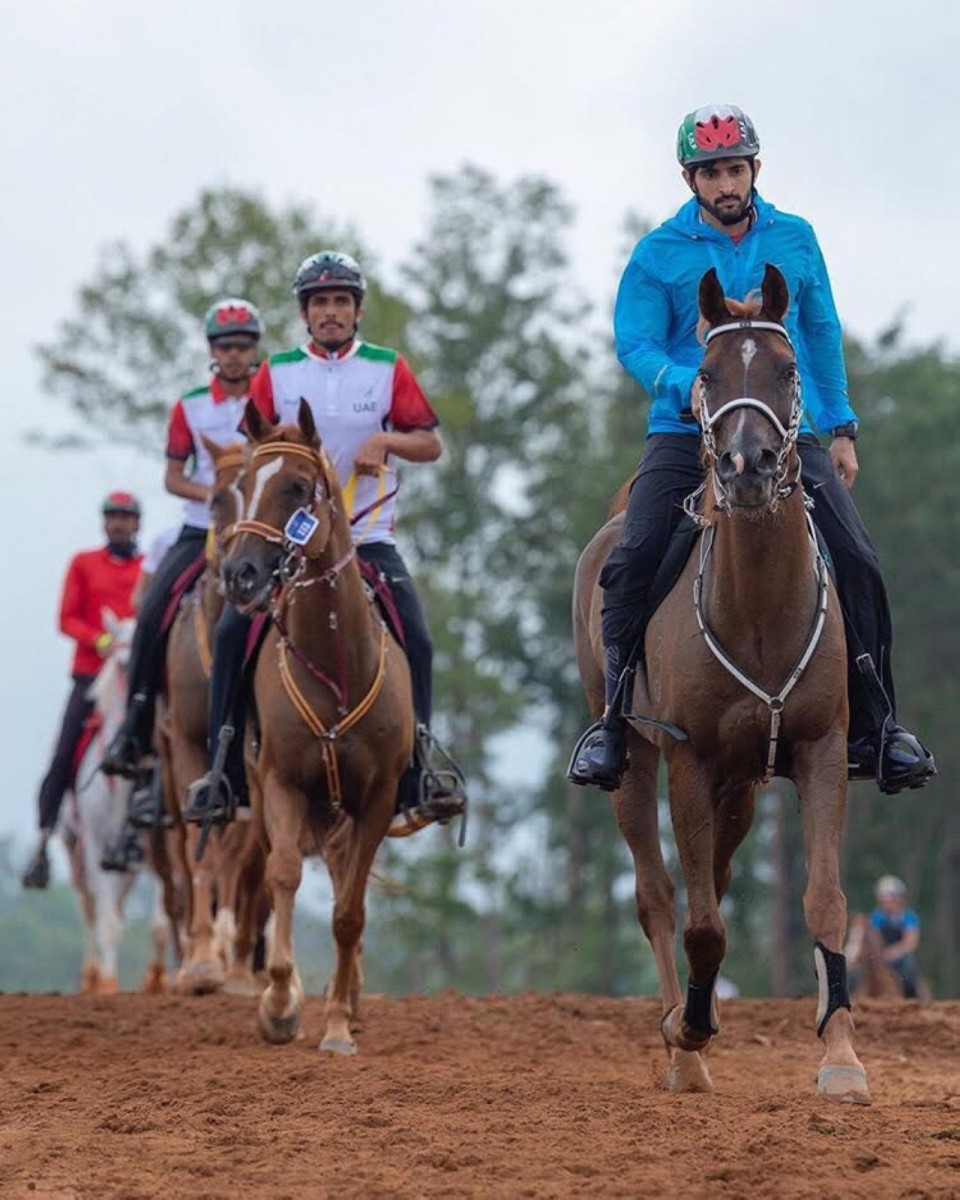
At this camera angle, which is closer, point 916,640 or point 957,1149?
point 957,1149

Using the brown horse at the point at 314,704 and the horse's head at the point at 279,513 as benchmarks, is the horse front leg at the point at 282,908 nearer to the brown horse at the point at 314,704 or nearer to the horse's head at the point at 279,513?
the brown horse at the point at 314,704

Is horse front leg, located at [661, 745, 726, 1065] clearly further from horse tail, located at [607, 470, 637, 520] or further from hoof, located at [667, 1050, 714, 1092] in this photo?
horse tail, located at [607, 470, 637, 520]

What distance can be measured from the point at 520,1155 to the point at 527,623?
5261cm

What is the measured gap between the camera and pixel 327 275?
13414 millimetres

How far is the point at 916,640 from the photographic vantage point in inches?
2174

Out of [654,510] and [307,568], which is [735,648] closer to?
[654,510]

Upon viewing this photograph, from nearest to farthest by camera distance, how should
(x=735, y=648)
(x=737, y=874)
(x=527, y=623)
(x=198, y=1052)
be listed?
1. (x=735, y=648)
2. (x=198, y=1052)
3. (x=737, y=874)
4. (x=527, y=623)

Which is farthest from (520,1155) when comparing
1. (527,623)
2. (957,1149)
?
(527,623)

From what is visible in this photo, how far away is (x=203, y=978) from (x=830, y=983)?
691 centimetres

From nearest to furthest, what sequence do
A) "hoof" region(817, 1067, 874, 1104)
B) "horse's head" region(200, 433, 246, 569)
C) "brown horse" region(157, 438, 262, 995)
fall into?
"hoof" region(817, 1067, 874, 1104) < "horse's head" region(200, 433, 246, 569) < "brown horse" region(157, 438, 262, 995)


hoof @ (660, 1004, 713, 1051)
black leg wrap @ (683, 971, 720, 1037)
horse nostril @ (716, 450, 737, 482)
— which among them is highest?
horse nostril @ (716, 450, 737, 482)

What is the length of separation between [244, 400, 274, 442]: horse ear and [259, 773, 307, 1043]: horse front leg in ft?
5.86

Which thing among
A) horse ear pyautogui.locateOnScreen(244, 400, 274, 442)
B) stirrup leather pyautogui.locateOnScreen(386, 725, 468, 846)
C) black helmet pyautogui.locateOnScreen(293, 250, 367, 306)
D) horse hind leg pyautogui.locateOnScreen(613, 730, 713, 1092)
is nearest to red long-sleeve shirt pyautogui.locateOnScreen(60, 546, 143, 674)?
black helmet pyautogui.locateOnScreen(293, 250, 367, 306)

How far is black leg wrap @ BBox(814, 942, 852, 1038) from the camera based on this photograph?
9.39 meters
